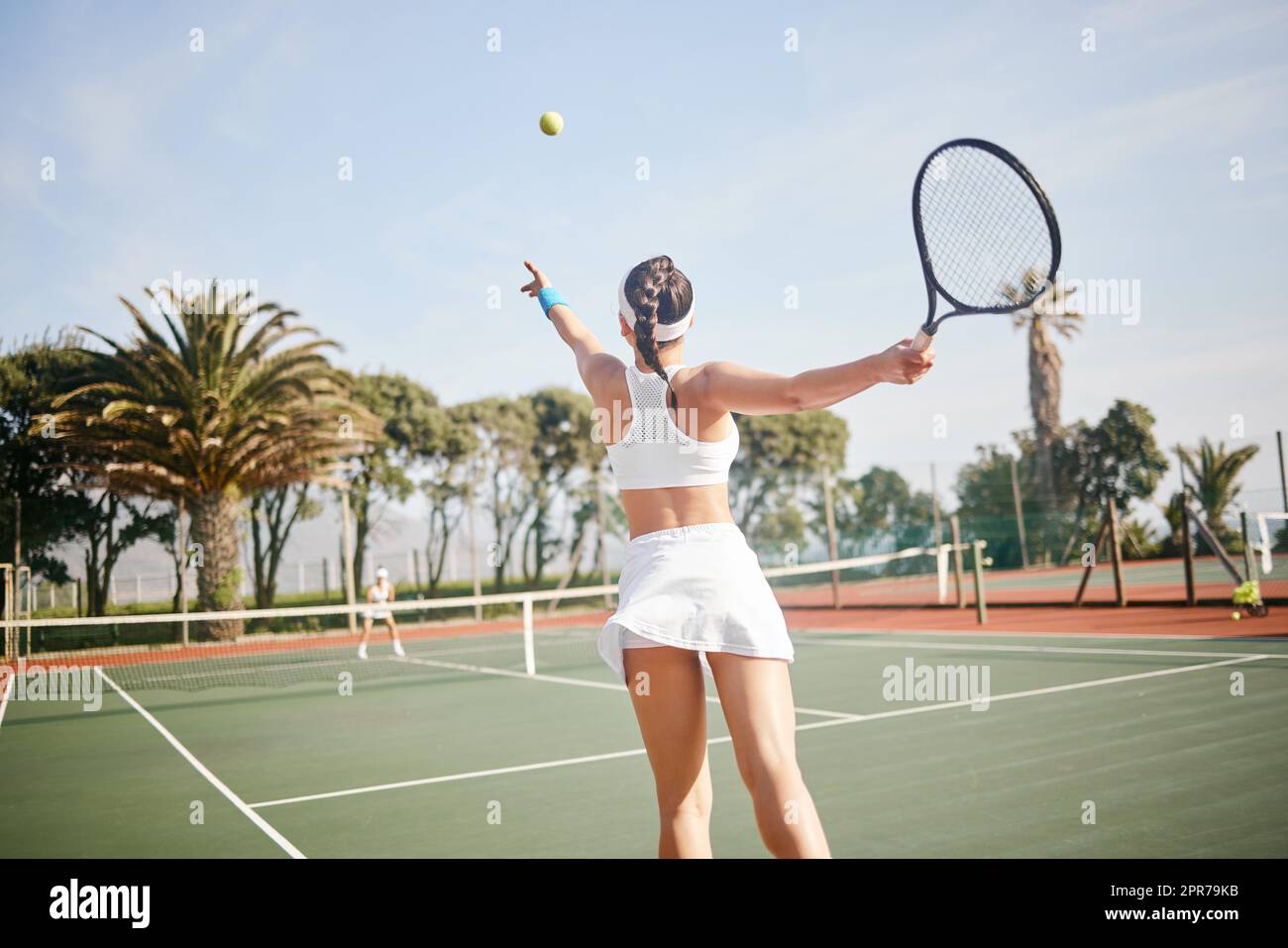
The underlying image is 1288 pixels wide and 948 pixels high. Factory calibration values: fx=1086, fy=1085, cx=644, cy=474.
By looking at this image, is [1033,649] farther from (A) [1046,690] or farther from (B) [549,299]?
(B) [549,299]

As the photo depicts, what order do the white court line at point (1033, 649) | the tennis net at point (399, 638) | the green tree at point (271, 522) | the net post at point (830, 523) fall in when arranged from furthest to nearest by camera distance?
the green tree at point (271, 522), the net post at point (830, 523), the tennis net at point (399, 638), the white court line at point (1033, 649)

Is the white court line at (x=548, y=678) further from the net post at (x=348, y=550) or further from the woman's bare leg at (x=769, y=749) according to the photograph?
the net post at (x=348, y=550)

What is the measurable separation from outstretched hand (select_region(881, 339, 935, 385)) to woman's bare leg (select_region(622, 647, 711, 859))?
953 mm

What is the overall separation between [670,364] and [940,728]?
5.61 metres

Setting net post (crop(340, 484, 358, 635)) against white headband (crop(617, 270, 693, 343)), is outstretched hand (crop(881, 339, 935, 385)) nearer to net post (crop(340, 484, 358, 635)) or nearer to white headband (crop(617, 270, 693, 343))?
white headband (crop(617, 270, 693, 343))

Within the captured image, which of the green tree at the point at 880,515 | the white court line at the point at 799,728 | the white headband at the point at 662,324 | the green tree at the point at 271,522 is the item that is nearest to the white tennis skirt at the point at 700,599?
the white headband at the point at 662,324

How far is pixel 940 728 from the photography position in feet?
25.9

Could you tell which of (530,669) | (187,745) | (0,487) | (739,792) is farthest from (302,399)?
(739,792)

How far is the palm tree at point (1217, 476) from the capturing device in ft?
74.1

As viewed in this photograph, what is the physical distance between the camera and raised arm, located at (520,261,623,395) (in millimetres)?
3270

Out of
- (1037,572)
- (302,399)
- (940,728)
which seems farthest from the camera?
(1037,572)

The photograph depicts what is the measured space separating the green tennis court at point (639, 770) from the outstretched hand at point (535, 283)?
2.62 meters

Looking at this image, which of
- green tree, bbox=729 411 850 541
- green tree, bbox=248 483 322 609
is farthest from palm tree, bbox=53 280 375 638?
green tree, bbox=729 411 850 541
